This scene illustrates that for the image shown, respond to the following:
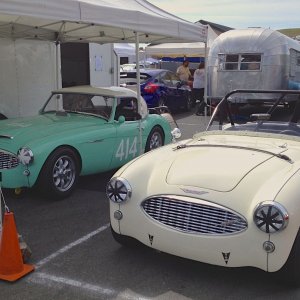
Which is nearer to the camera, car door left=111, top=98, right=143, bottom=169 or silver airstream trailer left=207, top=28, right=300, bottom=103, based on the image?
car door left=111, top=98, right=143, bottom=169

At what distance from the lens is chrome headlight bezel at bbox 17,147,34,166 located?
16.9 ft

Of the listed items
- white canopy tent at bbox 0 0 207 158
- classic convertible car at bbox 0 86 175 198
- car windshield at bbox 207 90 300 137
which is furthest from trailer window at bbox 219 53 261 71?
car windshield at bbox 207 90 300 137

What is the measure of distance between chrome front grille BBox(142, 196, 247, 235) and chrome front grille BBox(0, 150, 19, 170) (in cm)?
234

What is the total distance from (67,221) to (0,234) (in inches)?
50.1

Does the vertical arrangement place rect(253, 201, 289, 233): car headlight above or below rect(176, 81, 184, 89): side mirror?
below

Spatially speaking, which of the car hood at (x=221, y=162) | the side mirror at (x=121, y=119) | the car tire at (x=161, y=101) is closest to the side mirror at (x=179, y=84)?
the car tire at (x=161, y=101)

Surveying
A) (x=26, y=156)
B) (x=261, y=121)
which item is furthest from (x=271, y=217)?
(x=26, y=156)

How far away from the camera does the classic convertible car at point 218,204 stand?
3.07 metres

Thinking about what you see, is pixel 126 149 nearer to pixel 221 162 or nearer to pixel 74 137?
pixel 74 137

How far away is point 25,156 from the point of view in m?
5.14

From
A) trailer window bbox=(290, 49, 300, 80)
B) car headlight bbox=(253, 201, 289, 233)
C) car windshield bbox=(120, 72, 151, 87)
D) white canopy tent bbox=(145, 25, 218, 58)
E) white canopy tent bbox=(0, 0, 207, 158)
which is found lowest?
car headlight bbox=(253, 201, 289, 233)

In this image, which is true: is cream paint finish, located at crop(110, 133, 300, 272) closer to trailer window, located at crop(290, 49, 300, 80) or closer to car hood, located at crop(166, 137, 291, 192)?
car hood, located at crop(166, 137, 291, 192)

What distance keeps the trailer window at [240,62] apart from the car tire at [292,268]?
11.5m

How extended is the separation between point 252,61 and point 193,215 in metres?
11.5
